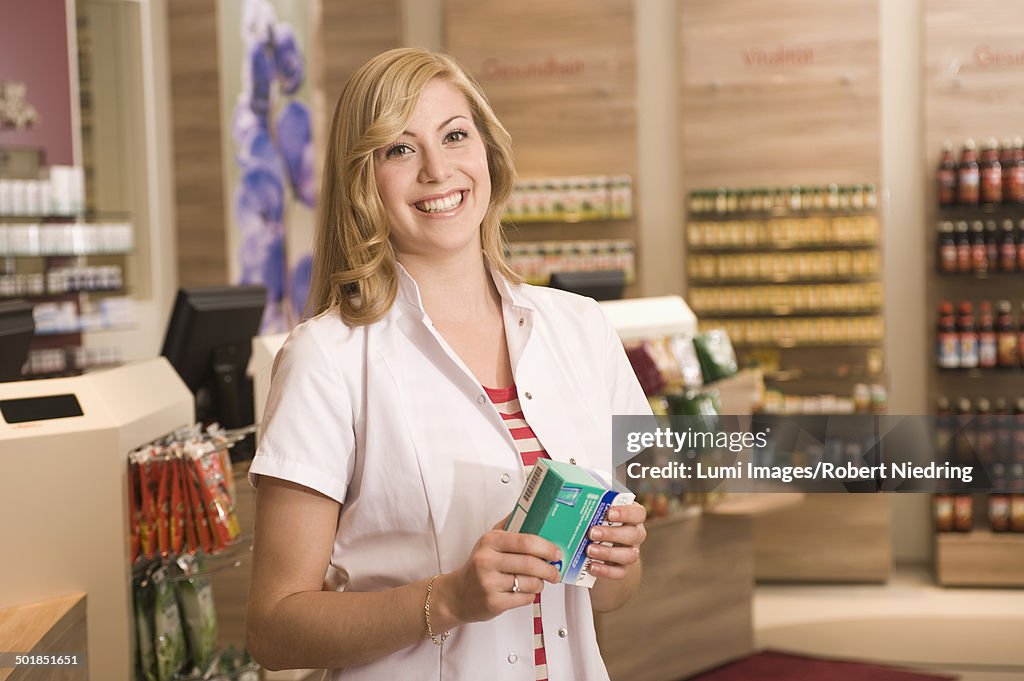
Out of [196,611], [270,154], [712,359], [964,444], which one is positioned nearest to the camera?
[196,611]

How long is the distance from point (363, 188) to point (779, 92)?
5.15 m

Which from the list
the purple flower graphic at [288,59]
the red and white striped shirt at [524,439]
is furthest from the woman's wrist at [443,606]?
the purple flower graphic at [288,59]

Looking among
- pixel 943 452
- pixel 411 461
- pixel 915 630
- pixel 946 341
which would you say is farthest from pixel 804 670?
pixel 411 461

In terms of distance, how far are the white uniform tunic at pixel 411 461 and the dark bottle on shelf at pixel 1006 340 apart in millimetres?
5012

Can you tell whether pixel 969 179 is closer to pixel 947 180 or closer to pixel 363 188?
pixel 947 180

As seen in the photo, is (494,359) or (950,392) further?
(950,392)

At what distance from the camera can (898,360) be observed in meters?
6.36

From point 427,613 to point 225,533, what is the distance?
1185 millimetres

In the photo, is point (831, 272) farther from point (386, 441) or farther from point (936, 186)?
point (386, 441)

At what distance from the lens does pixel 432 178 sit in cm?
152

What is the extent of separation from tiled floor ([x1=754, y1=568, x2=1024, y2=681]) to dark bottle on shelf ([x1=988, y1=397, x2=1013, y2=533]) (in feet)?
1.22

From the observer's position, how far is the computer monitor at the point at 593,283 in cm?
416

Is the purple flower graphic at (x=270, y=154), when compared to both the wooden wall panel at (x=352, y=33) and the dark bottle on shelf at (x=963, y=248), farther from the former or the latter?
the dark bottle on shelf at (x=963, y=248)

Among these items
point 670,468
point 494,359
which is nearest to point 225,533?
point 494,359
